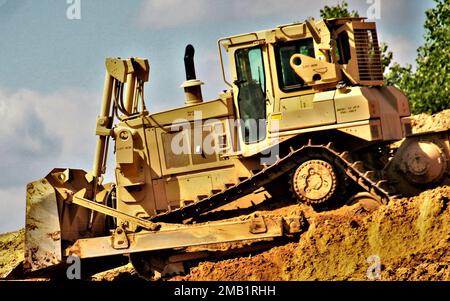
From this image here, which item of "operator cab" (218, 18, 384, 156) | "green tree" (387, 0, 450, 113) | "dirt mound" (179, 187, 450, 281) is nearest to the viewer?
"dirt mound" (179, 187, 450, 281)

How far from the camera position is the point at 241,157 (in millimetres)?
16875

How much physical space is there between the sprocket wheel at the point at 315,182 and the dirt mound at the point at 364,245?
33cm

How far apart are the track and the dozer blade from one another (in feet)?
5.26

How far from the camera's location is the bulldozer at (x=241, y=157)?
1591cm

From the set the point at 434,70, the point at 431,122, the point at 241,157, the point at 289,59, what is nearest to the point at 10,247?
the point at 241,157

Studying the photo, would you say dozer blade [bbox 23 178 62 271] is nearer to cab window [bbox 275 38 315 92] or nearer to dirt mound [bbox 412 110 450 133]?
cab window [bbox 275 38 315 92]

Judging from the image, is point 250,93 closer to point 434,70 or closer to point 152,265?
point 152,265

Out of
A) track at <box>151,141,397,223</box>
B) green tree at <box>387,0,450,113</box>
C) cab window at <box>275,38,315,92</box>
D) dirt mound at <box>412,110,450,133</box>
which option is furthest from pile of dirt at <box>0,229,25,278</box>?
green tree at <box>387,0,450,113</box>

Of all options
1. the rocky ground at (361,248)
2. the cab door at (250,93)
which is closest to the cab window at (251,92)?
the cab door at (250,93)

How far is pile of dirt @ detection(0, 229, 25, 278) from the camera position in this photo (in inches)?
827

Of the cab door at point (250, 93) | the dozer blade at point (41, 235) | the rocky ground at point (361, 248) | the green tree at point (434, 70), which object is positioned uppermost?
the green tree at point (434, 70)

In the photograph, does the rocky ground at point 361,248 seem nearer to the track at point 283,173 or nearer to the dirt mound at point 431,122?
the track at point 283,173
